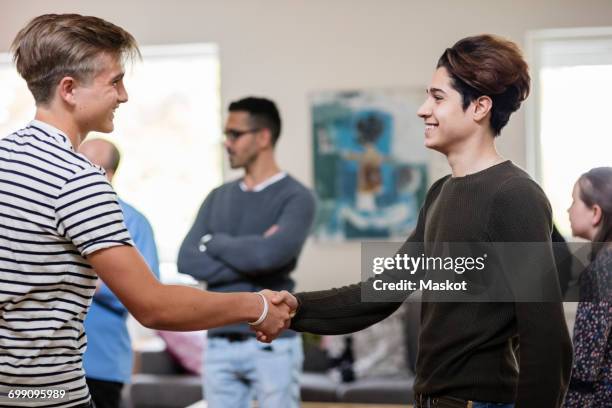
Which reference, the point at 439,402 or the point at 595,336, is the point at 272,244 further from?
the point at 439,402

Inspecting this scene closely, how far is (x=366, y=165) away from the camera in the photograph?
14.3 ft

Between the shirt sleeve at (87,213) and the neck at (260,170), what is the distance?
153 cm

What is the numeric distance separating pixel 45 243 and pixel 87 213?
Result: 3.3 inches

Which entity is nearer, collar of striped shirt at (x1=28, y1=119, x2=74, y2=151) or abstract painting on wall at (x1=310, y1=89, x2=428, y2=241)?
collar of striped shirt at (x1=28, y1=119, x2=74, y2=151)

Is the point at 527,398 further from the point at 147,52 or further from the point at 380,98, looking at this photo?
the point at 147,52

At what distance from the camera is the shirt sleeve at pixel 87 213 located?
1.17 m

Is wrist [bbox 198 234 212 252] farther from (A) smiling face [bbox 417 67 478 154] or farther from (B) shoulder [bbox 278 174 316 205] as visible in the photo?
(A) smiling face [bbox 417 67 478 154]

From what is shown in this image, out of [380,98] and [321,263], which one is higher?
[380,98]

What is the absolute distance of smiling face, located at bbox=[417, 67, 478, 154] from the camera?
1.45 m

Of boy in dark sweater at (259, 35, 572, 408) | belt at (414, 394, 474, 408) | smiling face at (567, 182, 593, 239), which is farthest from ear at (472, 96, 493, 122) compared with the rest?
smiling face at (567, 182, 593, 239)

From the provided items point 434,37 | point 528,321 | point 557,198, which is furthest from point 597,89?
point 528,321

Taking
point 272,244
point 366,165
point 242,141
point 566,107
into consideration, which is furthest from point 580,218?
point 366,165

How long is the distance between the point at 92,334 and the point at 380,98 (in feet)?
7.96

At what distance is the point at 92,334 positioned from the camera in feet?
7.48
